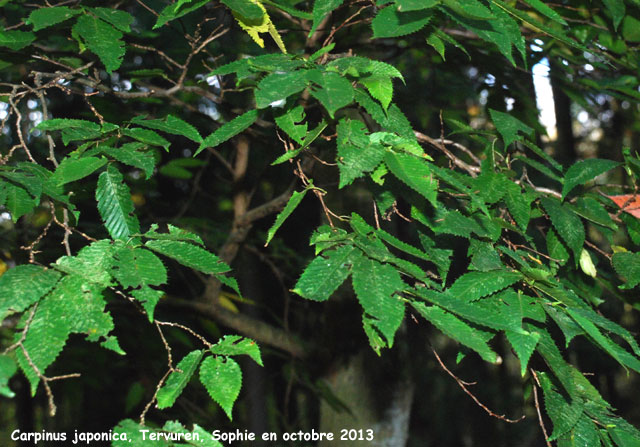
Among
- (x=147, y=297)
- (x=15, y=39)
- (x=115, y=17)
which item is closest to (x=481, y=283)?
(x=147, y=297)

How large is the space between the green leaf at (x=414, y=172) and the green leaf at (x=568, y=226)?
55 cm

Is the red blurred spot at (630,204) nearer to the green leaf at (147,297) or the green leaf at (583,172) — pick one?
the green leaf at (583,172)

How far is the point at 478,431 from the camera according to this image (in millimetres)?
9992

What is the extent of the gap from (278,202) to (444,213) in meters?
0.91

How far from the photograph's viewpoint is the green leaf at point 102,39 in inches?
48.0

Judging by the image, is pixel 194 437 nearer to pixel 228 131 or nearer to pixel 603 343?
pixel 228 131

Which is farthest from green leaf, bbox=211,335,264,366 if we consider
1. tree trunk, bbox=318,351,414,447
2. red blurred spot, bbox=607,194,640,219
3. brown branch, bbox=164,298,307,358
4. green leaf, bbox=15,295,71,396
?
tree trunk, bbox=318,351,414,447

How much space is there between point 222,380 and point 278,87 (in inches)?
20.2

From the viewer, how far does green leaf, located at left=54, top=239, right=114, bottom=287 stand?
34.3 inches

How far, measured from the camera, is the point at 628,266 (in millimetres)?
1312

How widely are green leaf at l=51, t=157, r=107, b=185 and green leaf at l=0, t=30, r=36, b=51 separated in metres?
0.46

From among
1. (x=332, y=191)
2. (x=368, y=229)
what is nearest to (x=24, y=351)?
(x=368, y=229)

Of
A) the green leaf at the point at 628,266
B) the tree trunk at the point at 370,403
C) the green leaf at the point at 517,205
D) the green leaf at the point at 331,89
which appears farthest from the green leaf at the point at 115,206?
the tree trunk at the point at 370,403

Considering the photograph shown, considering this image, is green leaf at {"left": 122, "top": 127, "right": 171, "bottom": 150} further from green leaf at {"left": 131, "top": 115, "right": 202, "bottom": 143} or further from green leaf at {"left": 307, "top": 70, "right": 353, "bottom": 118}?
green leaf at {"left": 307, "top": 70, "right": 353, "bottom": 118}
